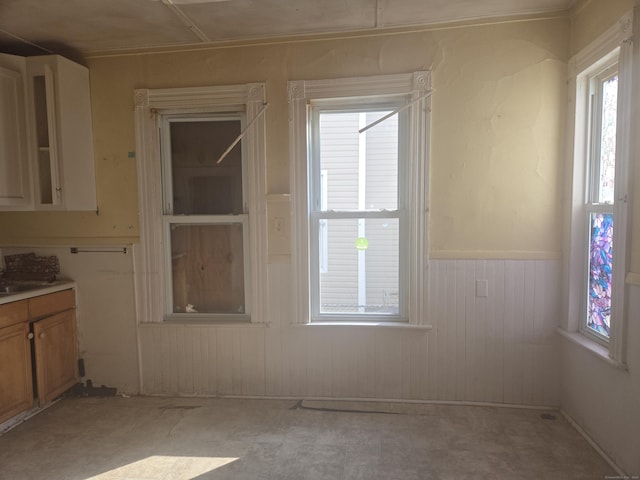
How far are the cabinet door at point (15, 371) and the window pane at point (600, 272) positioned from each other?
356cm

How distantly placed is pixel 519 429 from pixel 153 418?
2363mm

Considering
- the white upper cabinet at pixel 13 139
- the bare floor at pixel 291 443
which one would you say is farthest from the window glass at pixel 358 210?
the white upper cabinet at pixel 13 139

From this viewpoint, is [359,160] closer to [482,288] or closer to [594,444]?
[482,288]

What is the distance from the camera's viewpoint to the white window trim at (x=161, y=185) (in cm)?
271

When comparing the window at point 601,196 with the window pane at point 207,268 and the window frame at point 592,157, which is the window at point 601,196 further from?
the window pane at point 207,268

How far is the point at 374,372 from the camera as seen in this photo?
273 cm

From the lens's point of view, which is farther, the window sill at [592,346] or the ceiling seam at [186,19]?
the ceiling seam at [186,19]

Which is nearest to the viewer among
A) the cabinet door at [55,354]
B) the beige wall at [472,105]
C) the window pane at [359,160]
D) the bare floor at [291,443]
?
the bare floor at [291,443]

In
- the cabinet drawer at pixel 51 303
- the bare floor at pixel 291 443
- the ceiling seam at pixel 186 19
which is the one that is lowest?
the bare floor at pixel 291 443

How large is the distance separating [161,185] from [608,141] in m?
2.91

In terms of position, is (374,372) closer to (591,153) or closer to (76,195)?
(591,153)

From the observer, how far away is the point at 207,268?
9.63 feet

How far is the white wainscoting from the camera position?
259 cm

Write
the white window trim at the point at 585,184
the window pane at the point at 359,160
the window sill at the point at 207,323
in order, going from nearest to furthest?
the white window trim at the point at 585,184 → the window pane at the point at 359,160 → the window sill at the point at 207,323
